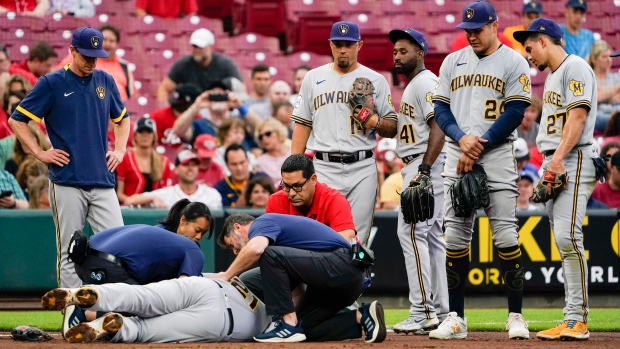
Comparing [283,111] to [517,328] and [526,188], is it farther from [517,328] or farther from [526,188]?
[517,328]

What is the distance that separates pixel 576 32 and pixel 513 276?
308 inches

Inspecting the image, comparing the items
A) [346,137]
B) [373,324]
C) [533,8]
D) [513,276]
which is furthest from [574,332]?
[533,8]

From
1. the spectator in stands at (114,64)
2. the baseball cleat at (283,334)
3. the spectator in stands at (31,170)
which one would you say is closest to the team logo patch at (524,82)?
the baseball cleat at (283,334)

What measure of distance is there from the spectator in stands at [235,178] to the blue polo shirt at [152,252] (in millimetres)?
4150

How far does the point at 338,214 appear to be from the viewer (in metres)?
6.71

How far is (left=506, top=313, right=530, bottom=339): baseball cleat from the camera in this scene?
651cm

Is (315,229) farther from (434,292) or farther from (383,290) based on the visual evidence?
(383,290)

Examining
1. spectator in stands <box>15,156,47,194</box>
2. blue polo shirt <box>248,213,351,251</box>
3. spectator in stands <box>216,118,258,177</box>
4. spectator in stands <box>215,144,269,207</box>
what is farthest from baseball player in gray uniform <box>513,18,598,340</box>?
spectator in stands <box>15,156,47,194</box>

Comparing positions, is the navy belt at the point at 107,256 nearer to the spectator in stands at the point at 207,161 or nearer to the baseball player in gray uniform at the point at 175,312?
the baseball player in gray uniform at the point at 175,312

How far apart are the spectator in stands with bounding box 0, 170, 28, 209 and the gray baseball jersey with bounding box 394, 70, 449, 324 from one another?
435cm

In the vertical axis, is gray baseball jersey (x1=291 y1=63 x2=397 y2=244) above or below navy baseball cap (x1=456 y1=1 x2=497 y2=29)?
below

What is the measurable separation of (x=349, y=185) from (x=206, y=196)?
3.40 meters

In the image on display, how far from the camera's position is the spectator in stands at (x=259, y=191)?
10.3 meters

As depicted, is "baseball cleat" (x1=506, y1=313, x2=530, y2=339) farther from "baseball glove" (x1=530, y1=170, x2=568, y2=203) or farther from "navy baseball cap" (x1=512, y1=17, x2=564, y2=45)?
"navy baseball cap" (x1=512, y1=17, x2=564, y2=45)
